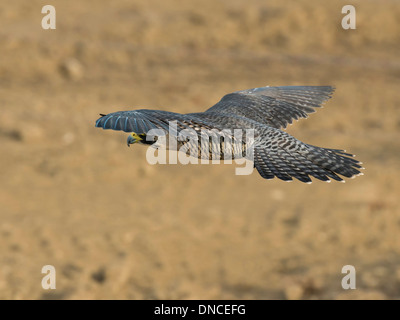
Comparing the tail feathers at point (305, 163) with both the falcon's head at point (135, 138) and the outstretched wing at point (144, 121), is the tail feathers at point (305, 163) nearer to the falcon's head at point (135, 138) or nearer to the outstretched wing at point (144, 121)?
the outstretched wing at point (144, 121)

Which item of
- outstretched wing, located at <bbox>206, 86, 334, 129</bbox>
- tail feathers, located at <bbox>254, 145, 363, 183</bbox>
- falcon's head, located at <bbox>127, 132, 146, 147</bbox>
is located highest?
outstretched wing, located at <bbox>206, 86, 334, 129</bbox>

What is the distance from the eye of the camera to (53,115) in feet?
54.1

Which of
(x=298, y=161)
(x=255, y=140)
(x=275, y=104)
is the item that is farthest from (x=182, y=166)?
(x=298, y=161)

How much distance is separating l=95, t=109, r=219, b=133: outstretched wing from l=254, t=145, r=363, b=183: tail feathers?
25.6 inches

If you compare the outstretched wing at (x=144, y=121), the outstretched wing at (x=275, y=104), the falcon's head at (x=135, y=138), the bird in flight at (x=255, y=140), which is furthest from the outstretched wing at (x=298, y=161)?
the falcon's head at (x=135, y=138)

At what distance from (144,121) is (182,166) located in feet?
30.7

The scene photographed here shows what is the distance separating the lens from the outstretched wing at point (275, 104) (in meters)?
8.20

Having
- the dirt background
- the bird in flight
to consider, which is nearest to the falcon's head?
the bird in flight

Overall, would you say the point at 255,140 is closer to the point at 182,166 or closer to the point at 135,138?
the point at 135,138

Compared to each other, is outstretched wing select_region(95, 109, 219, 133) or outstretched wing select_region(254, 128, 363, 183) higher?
outstretched wing select_region(95, 109, 219, 133)

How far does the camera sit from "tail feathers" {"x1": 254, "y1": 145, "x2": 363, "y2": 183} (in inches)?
262

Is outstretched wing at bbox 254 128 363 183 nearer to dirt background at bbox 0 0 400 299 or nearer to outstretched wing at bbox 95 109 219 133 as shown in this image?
outstretched wing at bbox 95 109 219 133
